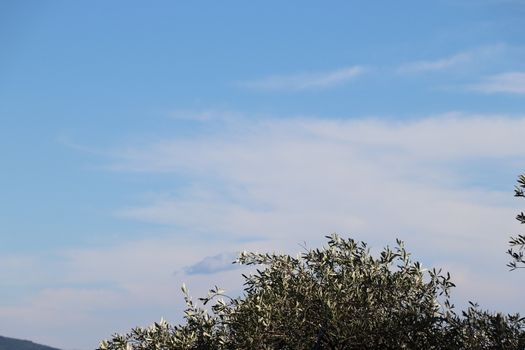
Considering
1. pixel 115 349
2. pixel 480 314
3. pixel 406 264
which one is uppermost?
pixel 406 264

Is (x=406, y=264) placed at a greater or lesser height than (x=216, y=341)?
A: greater

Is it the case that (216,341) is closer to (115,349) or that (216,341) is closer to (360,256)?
(115,349)

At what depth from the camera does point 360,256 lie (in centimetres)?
2205

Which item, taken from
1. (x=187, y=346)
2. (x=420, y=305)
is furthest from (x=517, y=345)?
(x=187, y=346)

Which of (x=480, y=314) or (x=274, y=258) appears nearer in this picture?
(x=480, y=314)

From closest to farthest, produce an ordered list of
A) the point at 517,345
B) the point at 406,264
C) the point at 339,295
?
the point at 517,345 < the point at 339,295 < the point at 406,264

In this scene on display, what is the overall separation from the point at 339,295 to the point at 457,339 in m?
3.17

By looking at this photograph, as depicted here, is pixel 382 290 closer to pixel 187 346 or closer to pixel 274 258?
pixel 274 258

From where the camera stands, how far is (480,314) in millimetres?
19703

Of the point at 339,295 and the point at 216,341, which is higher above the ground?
the point at 339,295

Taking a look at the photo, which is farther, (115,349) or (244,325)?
(115,349)

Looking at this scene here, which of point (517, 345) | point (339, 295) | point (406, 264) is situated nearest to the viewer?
point (517, 345)

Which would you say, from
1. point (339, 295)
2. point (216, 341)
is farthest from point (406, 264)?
point (216, 341)

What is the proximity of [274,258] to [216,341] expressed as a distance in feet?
10.7
